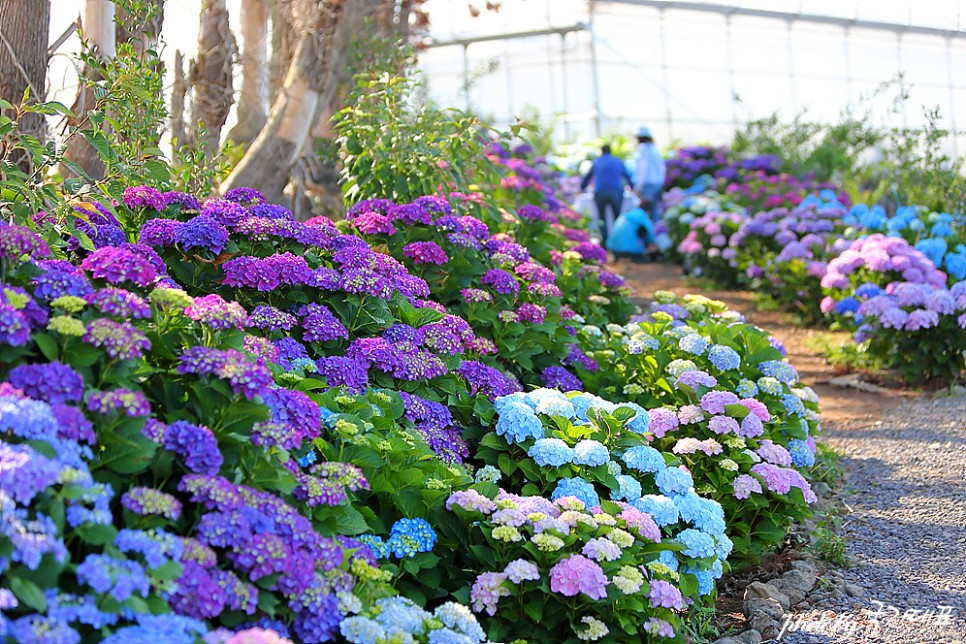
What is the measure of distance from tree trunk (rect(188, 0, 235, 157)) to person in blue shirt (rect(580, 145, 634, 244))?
621cm

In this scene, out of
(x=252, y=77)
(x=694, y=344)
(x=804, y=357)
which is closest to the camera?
(x=694, y=344)

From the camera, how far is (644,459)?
10.8ft

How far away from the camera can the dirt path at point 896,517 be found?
3275 millimetres

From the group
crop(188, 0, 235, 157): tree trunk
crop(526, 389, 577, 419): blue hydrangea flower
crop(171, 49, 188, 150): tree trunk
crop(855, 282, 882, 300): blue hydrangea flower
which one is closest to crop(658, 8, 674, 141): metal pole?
crop(855, 282, 882, 300): blue hydrangea flower

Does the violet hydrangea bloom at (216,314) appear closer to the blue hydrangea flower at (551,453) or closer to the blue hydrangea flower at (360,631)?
the blue hydrangea flower at (360,631)

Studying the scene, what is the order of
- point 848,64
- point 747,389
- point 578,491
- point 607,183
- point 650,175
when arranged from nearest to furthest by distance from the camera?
point 578,491 → point 747,389 → point 607,183 → point 650,175 → point 848,64

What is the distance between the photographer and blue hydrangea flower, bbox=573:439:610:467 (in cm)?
312

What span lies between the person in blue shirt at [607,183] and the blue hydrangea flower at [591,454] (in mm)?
8846

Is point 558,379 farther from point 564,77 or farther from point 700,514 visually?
point 564,77

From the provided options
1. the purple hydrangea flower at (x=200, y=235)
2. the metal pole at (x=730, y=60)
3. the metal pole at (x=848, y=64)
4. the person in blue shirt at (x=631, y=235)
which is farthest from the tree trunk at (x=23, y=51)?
the metal pole at (x=848, y=64)

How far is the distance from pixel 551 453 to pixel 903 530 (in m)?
1.82

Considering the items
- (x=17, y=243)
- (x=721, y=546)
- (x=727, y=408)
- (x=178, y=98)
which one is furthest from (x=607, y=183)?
(x=17, y=243)

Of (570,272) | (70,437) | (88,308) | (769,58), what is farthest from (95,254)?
(769,58)

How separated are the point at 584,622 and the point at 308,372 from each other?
3.82ft
